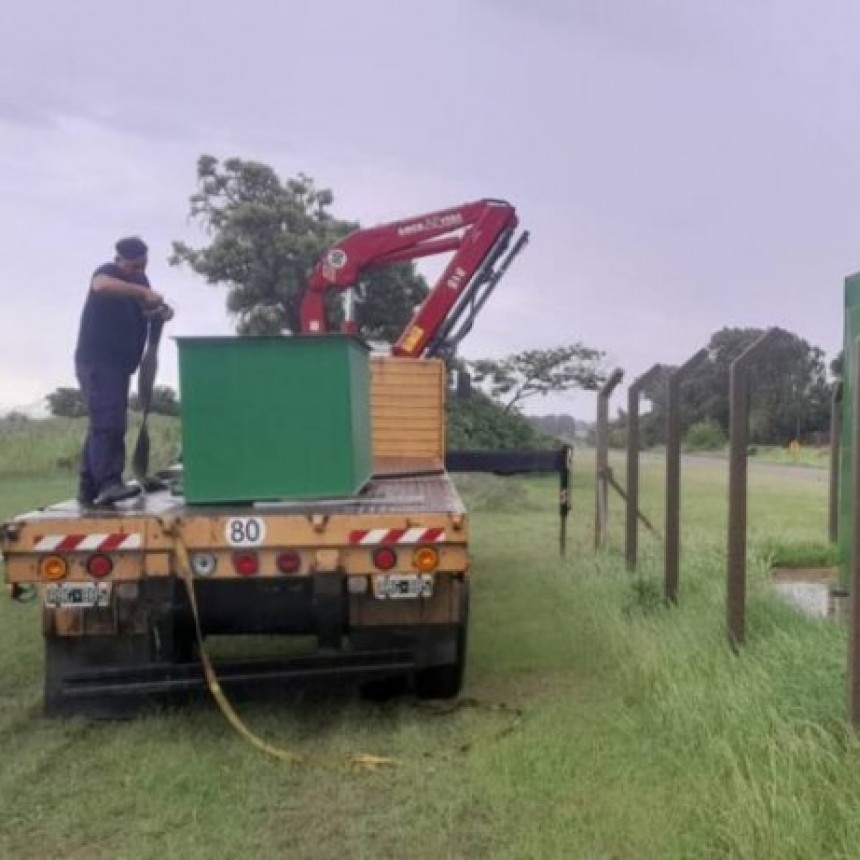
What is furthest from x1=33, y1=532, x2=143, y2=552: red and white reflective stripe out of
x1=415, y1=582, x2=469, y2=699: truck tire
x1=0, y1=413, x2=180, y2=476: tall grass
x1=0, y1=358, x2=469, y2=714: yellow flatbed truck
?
x1=0, y1=413, x2=180, y2=476: tall grass

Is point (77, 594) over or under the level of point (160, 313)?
under

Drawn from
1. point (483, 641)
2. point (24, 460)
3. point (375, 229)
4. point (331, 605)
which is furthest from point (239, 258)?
point (331, 605)

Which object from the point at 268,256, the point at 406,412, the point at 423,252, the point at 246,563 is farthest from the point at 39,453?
the point at 246,563

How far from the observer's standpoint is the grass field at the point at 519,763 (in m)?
4.28

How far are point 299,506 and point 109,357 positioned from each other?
1.66m

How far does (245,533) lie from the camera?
5844 millimetres

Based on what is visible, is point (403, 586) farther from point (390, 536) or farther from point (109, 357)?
point (109, 357)

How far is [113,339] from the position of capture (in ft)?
23.1

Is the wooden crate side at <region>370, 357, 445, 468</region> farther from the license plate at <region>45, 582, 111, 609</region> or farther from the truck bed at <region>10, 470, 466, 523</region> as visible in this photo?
the license plate at <region>45, 582, 111, 609</region>

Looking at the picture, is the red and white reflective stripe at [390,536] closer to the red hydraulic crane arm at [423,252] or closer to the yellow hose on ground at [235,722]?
the yellow hose on ground at [235,722]

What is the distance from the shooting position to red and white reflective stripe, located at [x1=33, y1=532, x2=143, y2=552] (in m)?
5.82

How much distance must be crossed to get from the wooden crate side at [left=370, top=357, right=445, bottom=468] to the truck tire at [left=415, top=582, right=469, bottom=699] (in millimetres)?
3919

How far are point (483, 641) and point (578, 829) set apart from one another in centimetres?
383

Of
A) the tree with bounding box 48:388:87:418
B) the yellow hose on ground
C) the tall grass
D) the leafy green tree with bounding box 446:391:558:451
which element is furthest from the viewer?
the tree with bounding box 48:388:87:418
